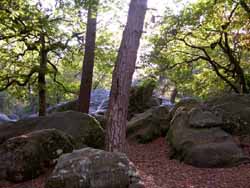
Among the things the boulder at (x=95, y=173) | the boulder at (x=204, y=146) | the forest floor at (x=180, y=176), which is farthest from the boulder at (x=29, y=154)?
the boulder at (x=204, y=146)

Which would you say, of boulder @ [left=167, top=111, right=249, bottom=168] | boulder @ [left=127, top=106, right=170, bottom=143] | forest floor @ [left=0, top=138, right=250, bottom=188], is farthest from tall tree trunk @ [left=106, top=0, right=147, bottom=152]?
boulder @ [left=127, top=106, right=170, bottom=143]

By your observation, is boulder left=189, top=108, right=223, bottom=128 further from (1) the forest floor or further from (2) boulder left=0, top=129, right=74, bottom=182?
(2) boulder left=0, top=129, right=74, bottom=182

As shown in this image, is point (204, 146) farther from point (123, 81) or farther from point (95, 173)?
point (95, 173)

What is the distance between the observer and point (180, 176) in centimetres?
740

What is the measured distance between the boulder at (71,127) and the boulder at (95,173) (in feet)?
11.0

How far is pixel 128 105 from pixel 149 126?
12.0ft

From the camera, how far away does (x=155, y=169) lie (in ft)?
26.8

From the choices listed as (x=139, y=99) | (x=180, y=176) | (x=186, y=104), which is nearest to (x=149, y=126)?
(x=186, y=104)

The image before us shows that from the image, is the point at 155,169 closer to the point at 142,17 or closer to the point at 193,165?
the point at 193,165

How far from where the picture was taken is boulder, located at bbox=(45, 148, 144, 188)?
16.5 feet

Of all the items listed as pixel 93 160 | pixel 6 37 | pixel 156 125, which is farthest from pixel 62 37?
pixel 93 160

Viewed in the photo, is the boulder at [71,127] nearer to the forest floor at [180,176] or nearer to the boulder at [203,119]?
the forest floor at [180,176]

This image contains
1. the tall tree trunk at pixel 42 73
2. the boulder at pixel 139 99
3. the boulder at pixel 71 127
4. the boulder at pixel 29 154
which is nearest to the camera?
the boulder at pixel 29 154

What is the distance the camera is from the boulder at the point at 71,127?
9.28 m
